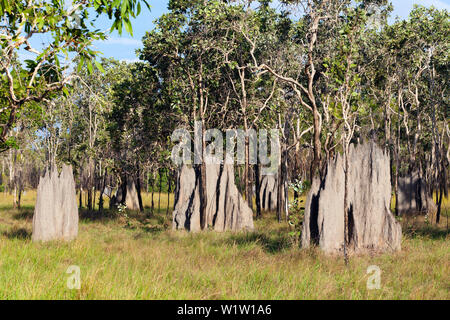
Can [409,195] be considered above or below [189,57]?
below

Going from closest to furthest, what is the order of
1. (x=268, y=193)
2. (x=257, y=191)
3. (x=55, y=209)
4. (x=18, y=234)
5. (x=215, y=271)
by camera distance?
(x=215, y=271)
(x=55, y=209)
(x=18, y=234)
(x=257, y=191)
(x=268, y=193)

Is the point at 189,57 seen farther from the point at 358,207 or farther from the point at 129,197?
the point at 129,197

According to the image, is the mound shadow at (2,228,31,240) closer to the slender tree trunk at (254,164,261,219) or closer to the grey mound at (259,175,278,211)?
the slender tree trunk at (254,164,261,219)

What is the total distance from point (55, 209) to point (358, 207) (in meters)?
9.18

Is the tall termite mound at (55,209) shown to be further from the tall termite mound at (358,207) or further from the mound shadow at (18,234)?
the tall termite mound at (358,207)

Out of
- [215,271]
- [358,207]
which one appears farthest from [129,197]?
[215,271]

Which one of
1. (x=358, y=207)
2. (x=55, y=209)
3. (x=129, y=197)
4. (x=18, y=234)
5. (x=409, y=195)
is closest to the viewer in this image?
(x=358, y=207)

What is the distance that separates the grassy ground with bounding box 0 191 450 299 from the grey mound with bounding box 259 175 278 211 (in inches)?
536

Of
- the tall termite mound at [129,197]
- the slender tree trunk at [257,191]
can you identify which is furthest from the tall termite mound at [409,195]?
the tall termite mound at [129,197]

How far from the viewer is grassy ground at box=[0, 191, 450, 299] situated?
6.55 metres

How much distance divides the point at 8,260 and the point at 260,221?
1411 cm

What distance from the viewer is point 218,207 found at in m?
17.4

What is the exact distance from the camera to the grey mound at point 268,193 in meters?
26.8
